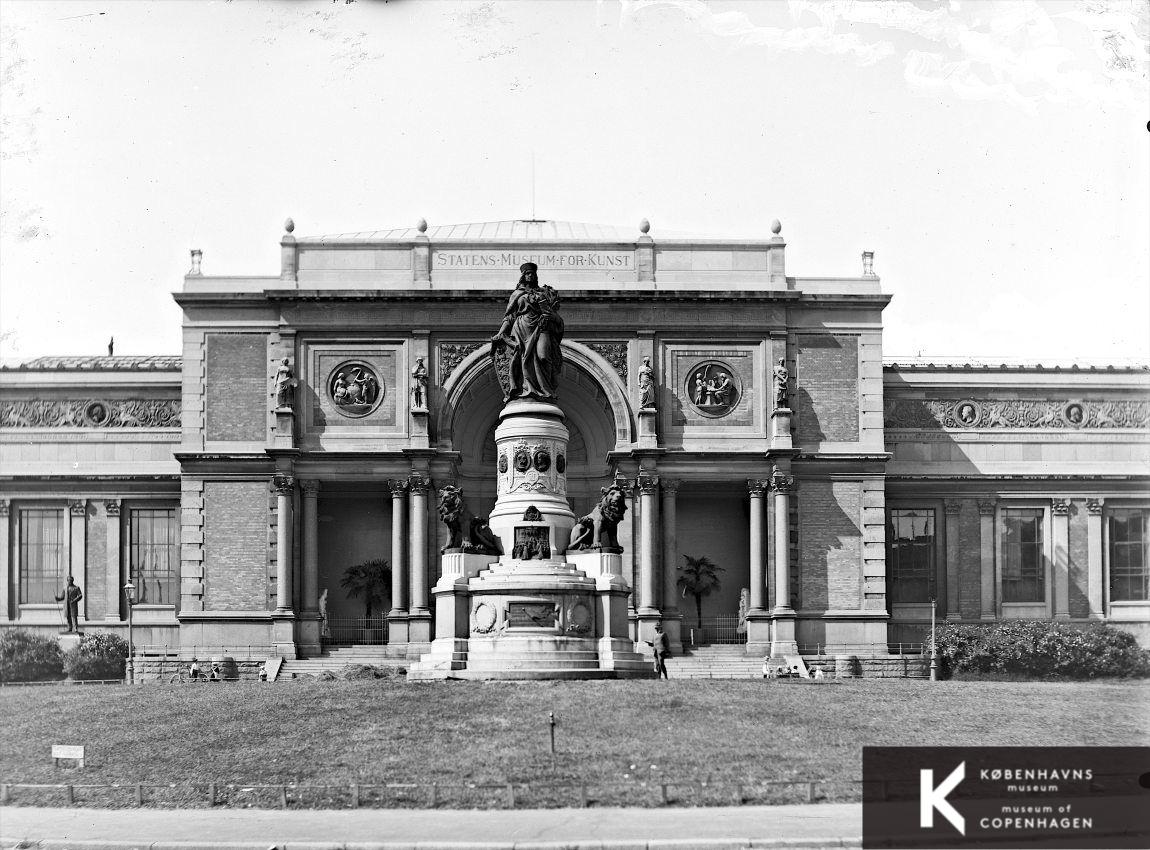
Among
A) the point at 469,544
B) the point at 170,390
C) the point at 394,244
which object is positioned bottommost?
the point at 469,544

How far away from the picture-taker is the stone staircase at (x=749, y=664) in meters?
54.6

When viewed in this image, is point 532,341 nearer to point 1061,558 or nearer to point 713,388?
point 713,388

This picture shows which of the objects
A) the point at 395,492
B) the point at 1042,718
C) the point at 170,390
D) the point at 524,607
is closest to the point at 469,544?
the point at 524,607

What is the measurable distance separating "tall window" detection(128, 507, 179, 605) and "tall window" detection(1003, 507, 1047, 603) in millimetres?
33596

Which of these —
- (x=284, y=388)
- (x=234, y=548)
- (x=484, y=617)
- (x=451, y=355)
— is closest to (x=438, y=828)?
(x=484, y=617)

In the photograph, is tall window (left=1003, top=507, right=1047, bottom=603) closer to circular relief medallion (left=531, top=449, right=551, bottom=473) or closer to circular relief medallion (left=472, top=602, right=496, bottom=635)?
circular relief medallion (left=531, top=449, right=551, bottom=473)

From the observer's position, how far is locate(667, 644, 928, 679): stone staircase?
179ft

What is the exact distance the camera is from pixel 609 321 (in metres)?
60.5

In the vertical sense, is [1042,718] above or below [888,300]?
below

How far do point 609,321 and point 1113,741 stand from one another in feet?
106

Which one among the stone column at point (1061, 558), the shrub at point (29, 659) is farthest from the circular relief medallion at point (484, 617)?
the stone column at point (1061, 558)

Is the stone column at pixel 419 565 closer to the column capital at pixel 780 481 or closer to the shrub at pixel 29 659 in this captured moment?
the column capital at pixel 780 481

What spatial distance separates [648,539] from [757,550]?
4.28m

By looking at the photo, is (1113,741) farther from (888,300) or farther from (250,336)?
(250,336)
